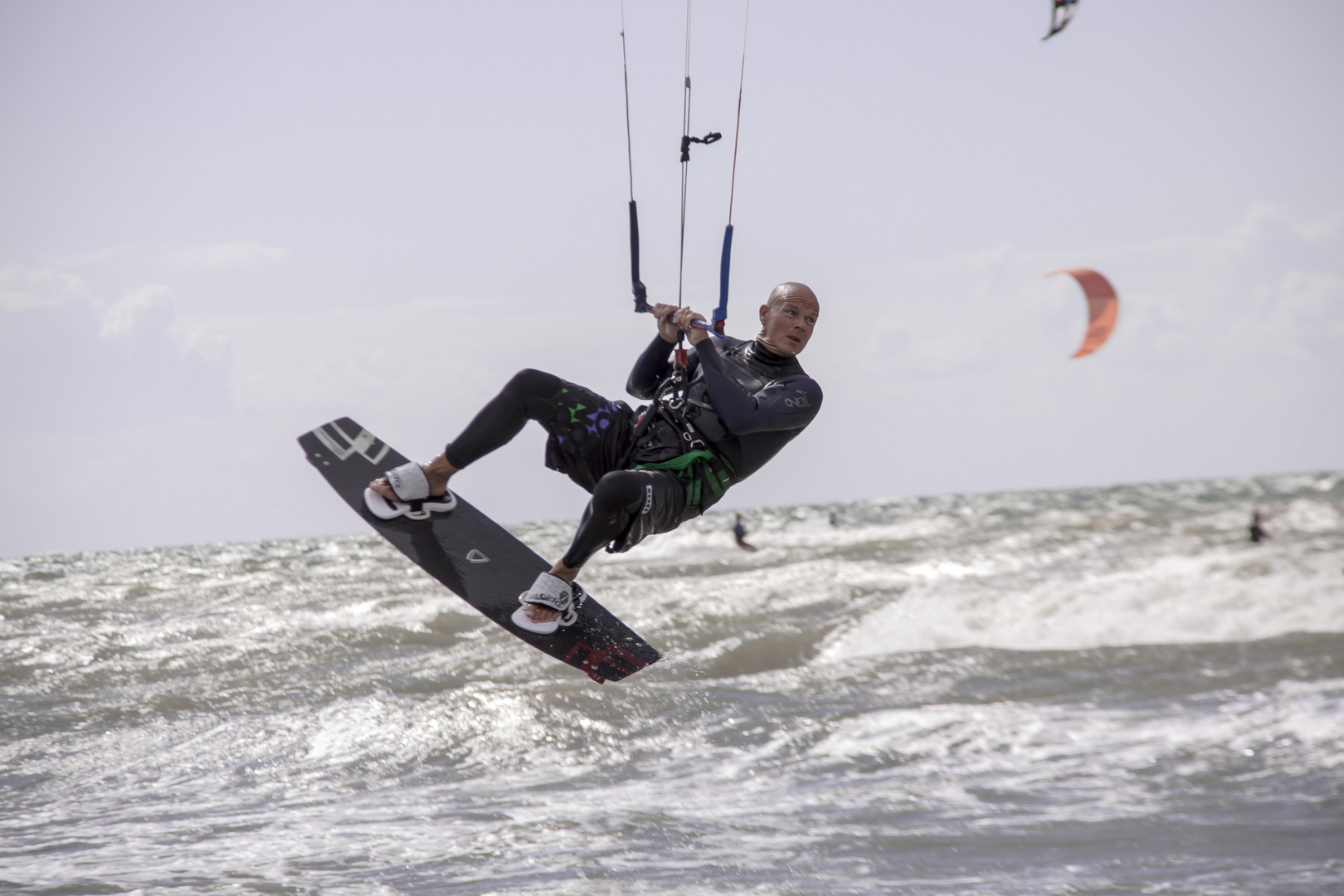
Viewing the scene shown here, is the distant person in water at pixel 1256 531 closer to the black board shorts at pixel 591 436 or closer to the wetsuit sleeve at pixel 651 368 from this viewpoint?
the wetsuit sleeve at pixel 651 368

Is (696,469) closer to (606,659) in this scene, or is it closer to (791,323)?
(791,323)

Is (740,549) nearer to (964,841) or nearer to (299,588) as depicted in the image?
(299,588)

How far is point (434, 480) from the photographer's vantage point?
5.23m

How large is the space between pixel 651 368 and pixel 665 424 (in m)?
0.36

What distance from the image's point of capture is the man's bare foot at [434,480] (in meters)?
5.14

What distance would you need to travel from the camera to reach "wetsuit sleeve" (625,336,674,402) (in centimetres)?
488

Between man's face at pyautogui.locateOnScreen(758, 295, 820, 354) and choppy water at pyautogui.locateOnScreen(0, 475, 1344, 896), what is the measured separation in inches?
134

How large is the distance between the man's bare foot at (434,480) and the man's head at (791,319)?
1699 millimetres

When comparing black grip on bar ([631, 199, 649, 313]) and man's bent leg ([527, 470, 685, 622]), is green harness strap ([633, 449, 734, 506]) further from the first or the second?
black grip on bar ([631, 199, 649, 313])

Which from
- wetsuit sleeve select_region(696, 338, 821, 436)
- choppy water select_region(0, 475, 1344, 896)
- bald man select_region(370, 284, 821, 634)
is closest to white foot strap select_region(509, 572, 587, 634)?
bald man select_region(370, 284, 821, 634)

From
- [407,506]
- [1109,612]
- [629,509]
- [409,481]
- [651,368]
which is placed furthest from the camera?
[1109,612]

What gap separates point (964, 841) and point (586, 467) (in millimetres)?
3966

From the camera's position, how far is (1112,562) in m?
22.4

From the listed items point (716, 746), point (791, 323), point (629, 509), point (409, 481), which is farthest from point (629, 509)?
point (716, 746)
